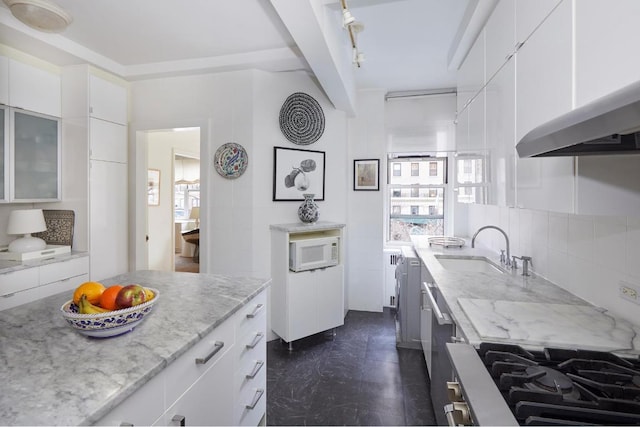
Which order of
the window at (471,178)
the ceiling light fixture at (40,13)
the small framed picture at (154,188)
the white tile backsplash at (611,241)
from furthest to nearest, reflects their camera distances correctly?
1. the small framed picture at (154,188)
2. the window at (471,178)
3. the ceiling light fixture at (40,13)
4. the white tile backsplash at (611,241)

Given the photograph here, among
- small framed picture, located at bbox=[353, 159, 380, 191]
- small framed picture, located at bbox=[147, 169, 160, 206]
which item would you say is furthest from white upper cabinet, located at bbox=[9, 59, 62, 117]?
small framed picture, located at bbox=[353, 159, 380, 191]

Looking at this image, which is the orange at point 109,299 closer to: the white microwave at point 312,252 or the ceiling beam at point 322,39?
the ceiling beam at point 322,39

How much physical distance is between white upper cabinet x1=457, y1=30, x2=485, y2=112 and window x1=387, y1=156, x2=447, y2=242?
1.58 meters

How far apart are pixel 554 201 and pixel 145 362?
4.51 feet

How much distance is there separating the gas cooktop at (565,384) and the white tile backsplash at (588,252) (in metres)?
0.39

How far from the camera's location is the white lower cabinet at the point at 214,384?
0.83m

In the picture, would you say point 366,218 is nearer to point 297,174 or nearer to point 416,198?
point 416,198

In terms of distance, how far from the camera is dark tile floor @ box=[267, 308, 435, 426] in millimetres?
1901

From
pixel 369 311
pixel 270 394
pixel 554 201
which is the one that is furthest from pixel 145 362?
pixel 369 311

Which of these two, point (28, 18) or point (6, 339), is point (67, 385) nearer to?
point (6, 339)

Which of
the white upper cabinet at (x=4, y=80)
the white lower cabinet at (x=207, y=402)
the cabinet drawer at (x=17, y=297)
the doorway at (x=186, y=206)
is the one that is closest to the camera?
the white lower cabinet at (x=207, y=402)

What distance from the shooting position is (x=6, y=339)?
3.09 ft

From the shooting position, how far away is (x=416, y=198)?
3.90 meters

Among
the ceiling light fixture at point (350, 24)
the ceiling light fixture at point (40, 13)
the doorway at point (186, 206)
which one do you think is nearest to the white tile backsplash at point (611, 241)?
the ceiling light fixture at point (350, 24)
